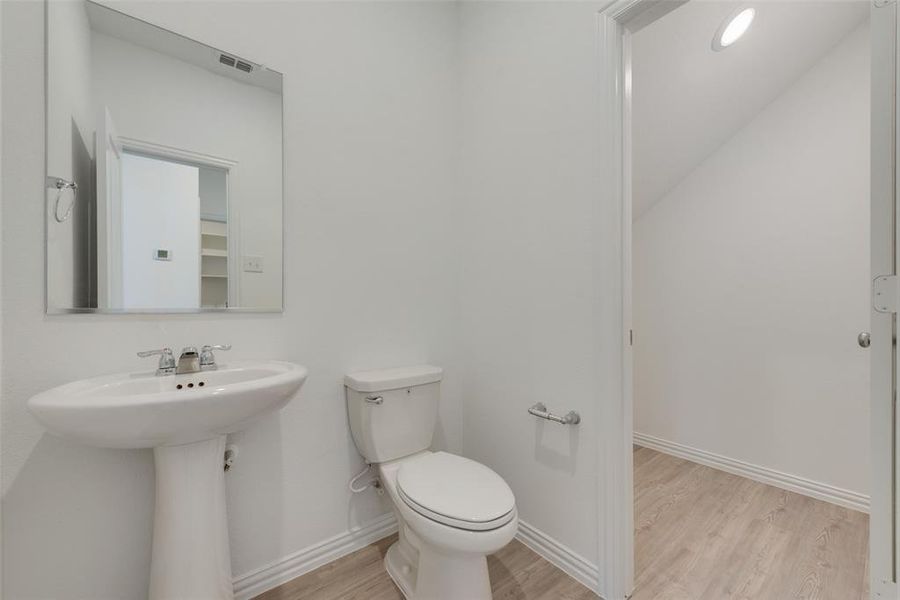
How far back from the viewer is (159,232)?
1.18m

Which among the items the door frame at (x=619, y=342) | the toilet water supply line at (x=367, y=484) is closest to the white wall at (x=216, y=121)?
the toilet water supply line at (x=367, y=484)

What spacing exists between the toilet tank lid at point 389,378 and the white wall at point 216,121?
41 cm

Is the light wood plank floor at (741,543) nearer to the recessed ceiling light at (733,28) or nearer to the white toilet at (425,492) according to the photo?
the white toilet at (425,492)

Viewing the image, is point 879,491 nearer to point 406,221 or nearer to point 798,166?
point 406,221

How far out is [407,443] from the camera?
1478 mm

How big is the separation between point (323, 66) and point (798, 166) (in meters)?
2.40

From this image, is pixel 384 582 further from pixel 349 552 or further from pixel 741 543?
pixel 741 543

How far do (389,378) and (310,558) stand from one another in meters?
0.74

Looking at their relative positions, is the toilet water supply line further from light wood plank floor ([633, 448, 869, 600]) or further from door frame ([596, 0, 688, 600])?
light wood plank floor ([633, 448, 869, 600])

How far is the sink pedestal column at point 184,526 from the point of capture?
99cm

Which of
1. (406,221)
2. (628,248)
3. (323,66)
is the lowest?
(628,248)

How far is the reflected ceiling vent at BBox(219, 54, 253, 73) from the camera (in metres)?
1.26

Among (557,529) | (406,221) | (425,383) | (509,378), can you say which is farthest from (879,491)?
(406,221)

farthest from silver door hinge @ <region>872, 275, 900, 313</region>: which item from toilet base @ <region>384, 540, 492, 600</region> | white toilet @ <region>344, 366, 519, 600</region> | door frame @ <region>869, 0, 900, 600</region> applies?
toilet base @ <region>384, 540, 492, 600</region>
